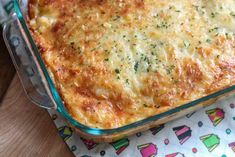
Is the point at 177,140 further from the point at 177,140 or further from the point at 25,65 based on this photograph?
Answer: the point at 25,65

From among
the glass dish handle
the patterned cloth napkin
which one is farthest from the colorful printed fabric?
the glass dish handle

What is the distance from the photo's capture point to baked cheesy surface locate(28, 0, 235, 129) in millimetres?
1788

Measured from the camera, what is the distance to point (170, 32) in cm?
195

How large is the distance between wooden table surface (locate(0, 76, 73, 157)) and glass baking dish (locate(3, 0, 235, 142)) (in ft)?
0.54

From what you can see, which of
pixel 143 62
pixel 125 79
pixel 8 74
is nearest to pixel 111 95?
pixel 125 79

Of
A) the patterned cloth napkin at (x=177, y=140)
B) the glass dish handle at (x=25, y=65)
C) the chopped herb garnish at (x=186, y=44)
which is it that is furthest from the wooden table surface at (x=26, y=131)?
the chopped herb garnish at (x=186, y=44)

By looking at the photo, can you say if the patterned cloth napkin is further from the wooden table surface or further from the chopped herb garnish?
the chopped herb garnish

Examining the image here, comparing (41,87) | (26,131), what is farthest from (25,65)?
(26,131)

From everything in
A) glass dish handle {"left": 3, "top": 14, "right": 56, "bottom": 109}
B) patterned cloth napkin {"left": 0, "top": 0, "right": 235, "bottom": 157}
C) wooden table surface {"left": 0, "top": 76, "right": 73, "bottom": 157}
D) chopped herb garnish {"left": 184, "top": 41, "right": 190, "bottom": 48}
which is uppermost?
glass dish handle {"left": 3, "top": 14, "right": 56, "bottom": 109}

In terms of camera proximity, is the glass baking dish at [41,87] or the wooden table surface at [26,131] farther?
the wooden table surface at [26,131]

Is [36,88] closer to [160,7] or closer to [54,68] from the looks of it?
[54,68]

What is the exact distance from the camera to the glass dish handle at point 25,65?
1.78 m

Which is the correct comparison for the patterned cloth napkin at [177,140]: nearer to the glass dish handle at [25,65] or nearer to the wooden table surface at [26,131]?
the wooden table surface at [26,131]

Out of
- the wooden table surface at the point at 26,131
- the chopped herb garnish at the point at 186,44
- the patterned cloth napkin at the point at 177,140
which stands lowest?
the patterned cloth napkin at the point at 177,140
